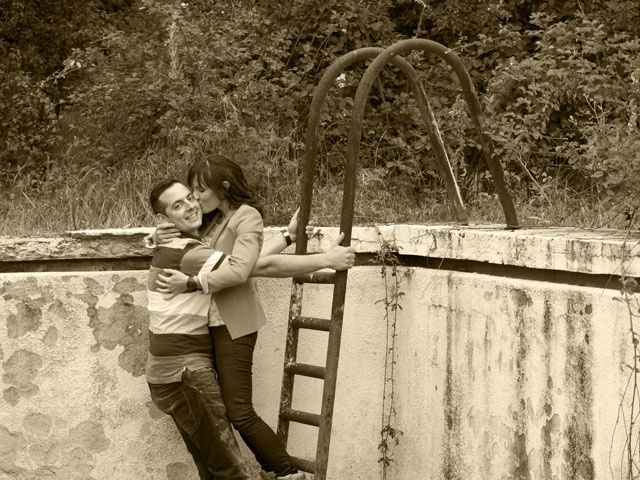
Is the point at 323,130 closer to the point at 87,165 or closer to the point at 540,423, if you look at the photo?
the point at 87,165

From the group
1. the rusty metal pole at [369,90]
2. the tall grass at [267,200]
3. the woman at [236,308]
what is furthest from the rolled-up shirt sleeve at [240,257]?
the tall grass at [267,200]

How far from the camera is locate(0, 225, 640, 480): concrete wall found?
13.1ft

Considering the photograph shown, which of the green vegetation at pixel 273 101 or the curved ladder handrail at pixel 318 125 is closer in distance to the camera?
the curved ladder handrail at pixel 318 125

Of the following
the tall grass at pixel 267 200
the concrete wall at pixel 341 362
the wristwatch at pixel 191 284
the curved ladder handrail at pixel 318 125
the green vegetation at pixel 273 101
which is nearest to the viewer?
the concrete wall at pixel 341 362

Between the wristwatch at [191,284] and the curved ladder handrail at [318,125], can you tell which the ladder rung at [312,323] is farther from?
the wristwatch at [191,284]

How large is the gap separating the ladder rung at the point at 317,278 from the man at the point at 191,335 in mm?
184

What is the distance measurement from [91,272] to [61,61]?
4.17 metres

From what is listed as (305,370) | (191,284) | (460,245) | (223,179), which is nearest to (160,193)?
(223,179)

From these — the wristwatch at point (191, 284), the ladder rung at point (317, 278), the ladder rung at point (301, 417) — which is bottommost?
the ladder rung at point (301, 417)

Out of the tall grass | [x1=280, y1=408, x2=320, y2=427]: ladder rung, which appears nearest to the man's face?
[x1=280, y1=408, x2=320, y2=427]: ladder rung

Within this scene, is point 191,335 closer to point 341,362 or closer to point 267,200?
point 341,362

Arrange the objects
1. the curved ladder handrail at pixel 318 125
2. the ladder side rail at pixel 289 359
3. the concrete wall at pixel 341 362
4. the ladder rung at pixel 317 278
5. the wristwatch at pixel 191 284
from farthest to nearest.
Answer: the ladder side rail at pixel 289 359 < the ladder rung at pixel 317 278 < the curved ladder handrail at pixel 318 125 < the wristwatch at pixel 191 284 < the concrete wall at pixel 341 362

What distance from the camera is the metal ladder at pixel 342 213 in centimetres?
419

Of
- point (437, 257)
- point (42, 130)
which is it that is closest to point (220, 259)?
point (437, 257)
